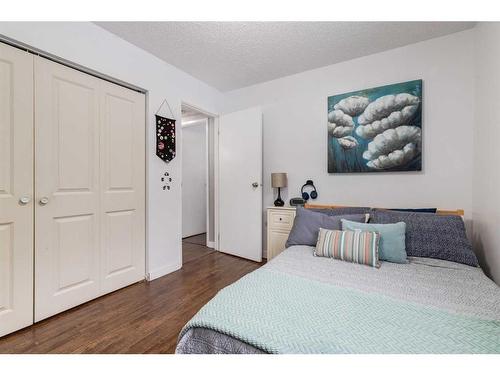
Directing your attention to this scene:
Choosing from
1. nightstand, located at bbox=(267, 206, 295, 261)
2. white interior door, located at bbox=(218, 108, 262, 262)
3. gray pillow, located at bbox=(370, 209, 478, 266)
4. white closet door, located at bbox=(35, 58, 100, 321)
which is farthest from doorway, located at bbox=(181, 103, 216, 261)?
gray pillow, located at bbox=(370, 209, 478, 266)

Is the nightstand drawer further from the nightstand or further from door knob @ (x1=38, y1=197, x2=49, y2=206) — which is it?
door knob @ (x1=38, y1=197, x2=49, y2=206)

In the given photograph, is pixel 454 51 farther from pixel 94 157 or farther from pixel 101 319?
pixel 101 319

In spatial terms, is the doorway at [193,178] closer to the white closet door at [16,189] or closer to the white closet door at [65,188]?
the white closet door at [65,188]

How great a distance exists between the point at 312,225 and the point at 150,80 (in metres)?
2.26

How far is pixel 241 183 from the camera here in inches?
126

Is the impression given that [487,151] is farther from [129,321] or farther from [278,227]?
[129,321]

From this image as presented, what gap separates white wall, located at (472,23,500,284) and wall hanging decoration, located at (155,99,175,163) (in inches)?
112

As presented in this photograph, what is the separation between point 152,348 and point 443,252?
2084 millimetres

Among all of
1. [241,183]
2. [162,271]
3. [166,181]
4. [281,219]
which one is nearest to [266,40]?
[241,183]

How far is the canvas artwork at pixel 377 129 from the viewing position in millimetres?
2260

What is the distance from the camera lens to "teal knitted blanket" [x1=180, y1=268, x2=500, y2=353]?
2.45 feet

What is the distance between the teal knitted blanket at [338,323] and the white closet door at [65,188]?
1518 mm
